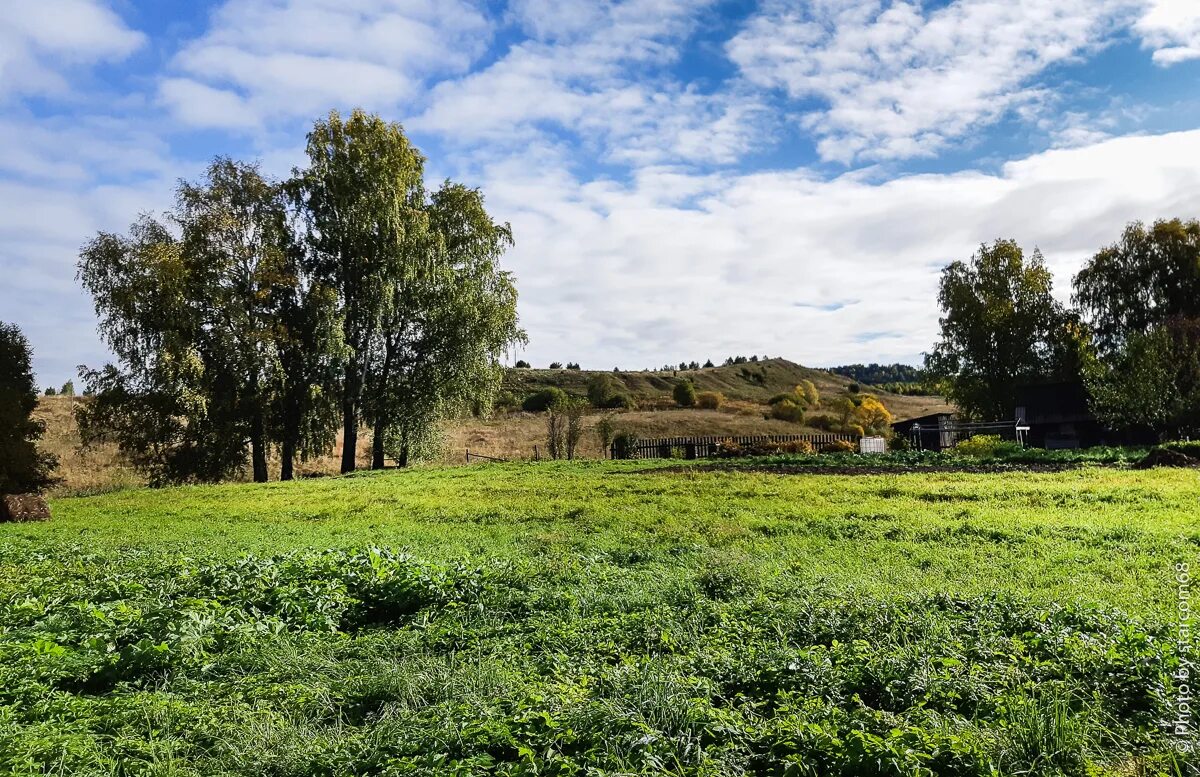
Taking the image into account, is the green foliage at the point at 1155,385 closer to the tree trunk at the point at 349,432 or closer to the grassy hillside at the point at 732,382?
the tree trunk at the point at 349,432

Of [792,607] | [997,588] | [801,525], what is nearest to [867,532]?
[801,525]

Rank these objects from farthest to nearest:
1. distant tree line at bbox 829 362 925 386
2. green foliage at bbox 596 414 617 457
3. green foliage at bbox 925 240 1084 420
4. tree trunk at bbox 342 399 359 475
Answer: distant tree line at bbox 829 362 925 386 → green foliage at bbox 925 240 1084 420 → green foliage at bbox 596 414 617 457 → tree trunk at bbox 342 399 359 475

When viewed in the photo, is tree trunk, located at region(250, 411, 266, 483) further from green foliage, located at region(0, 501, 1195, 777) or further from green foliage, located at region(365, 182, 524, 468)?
green foliage, located at region(0, 501, 1195, 777)

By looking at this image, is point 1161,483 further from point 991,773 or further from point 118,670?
point 118,670

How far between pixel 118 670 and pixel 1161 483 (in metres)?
18.0

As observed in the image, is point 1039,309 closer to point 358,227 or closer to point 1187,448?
point 1187,448

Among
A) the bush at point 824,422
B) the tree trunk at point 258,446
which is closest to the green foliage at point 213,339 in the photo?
the tree trunk at point 258,446

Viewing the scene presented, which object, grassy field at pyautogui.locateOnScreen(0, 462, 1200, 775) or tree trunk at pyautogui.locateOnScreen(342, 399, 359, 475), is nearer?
grassy field at pyautogui.locateOnScreen(0, 462, 1200, 775)

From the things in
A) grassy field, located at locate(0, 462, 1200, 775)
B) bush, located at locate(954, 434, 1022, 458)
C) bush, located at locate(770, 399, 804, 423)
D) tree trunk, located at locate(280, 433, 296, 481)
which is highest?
bush, located at locate(770, 399, 804, 423)

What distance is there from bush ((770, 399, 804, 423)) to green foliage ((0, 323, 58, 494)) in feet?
152

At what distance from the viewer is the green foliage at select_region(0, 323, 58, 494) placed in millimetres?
25672

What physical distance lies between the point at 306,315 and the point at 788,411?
3863 cm

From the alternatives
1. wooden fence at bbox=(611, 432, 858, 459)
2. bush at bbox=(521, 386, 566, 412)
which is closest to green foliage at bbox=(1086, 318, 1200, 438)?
wooden fence at bbox=(611, 432, 858, 459)

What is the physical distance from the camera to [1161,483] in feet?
48.4
